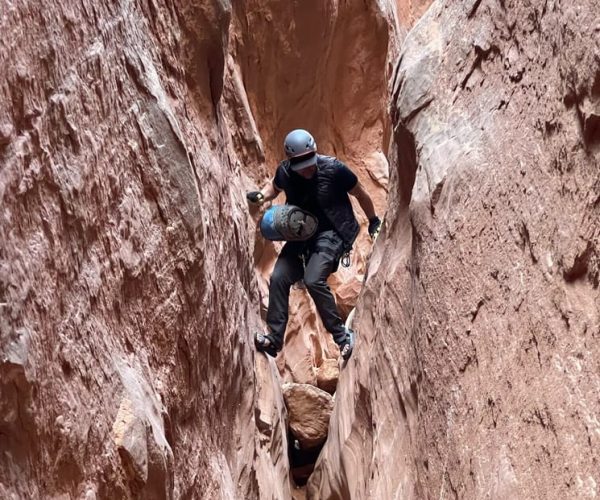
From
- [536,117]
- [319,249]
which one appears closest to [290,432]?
[319,249]

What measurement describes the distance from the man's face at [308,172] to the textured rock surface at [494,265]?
1189 millimetres

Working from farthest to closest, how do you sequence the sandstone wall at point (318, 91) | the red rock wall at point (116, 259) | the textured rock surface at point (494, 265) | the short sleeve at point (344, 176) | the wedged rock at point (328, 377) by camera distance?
the wedged rock at point (328, 377) < the sandstone wall at point (318, 91) < the short sleeve at point (344, 176) < the textured rock surface at point (494, 265) < the red rock wall at point (116, 259)

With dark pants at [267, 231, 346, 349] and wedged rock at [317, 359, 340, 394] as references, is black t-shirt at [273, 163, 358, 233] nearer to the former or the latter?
dark pants at [267, 231, 346, 349]

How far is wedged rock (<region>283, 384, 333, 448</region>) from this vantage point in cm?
612

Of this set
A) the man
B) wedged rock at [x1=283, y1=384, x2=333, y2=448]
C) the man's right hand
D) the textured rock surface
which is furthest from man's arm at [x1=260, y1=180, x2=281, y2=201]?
wedged rock at [x1=283, y1=384, x2=333, y2=448]

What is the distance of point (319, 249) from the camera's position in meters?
5.41

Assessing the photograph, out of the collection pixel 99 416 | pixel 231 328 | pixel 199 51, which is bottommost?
pixel 99 416

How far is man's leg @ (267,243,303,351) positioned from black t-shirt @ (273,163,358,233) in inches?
11.5

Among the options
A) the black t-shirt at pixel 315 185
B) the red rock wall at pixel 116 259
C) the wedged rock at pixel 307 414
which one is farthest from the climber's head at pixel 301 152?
the wedged rock at pixel 307 414

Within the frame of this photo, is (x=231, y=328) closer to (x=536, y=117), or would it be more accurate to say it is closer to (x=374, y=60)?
(x=536, y=117)

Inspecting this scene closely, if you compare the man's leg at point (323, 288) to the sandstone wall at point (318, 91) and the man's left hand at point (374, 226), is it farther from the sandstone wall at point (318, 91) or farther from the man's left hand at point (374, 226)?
the sandstone wall at point (318, 91)

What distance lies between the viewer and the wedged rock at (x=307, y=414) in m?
6.12

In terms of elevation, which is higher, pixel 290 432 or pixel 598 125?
pixel 598 125

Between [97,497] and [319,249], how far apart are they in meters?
3.29
